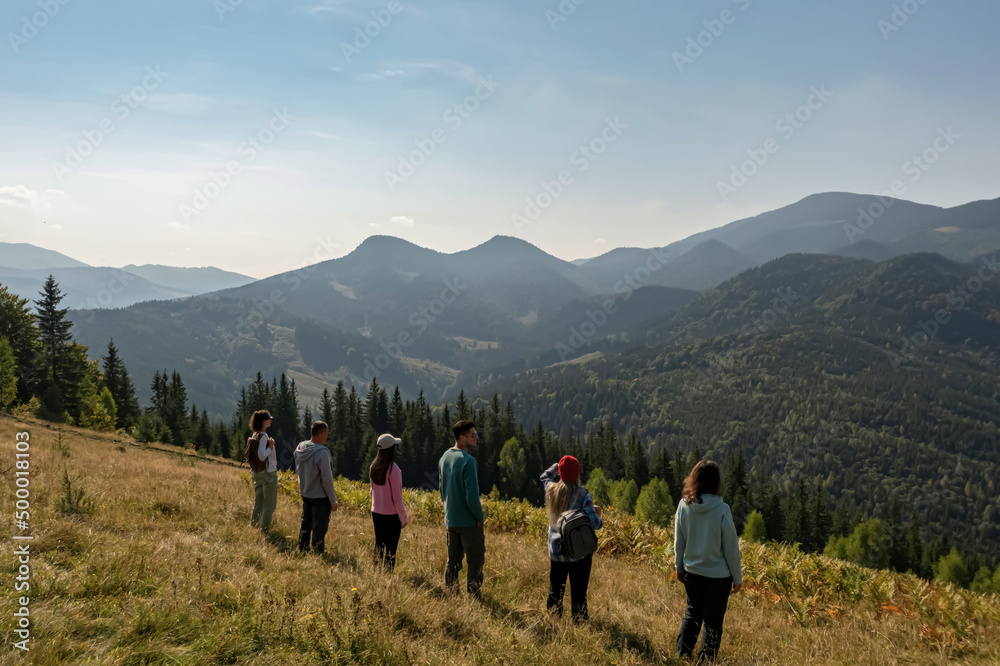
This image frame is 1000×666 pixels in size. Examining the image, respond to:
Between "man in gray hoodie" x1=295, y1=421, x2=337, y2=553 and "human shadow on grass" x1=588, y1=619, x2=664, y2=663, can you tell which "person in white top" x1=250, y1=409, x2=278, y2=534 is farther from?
"human shadow on grass" x1=588, y1=619, x2=664, y2=663

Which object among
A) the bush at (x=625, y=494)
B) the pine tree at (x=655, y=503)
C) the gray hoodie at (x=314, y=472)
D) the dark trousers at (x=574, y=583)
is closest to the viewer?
the dark trousers at (x=574, y=583)

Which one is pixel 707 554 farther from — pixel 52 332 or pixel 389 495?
pixel 52 332

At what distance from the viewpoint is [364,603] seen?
597 centimetres

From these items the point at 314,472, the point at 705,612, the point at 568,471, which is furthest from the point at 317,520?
the point at 705,612

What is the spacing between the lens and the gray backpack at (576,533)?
6594mm

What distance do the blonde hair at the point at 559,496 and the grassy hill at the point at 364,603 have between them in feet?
4.44

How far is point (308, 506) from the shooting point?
30.7 ft

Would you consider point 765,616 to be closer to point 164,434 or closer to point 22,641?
point 22,641

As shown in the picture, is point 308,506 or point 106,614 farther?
point 308,506

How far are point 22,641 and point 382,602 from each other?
3.21 metres

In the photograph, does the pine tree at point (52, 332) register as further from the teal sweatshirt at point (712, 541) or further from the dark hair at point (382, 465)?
the teal sweatshirt at point (712, 541)

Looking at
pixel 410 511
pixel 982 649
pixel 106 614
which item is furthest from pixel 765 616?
pixel 410 511

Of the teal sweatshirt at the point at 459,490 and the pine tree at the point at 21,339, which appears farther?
the pine tree at the point at 21,339

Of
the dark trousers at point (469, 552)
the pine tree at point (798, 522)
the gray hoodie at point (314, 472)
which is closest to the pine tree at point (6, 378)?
the gray hoodie at point (314, 472)
